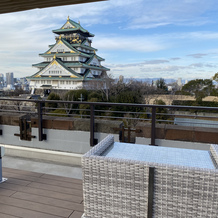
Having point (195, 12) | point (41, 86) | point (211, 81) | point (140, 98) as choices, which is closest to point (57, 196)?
point (140, 98)

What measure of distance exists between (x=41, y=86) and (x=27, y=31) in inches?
374

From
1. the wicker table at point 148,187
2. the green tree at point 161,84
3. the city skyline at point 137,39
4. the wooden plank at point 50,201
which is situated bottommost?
the wooden plank at point 50,201

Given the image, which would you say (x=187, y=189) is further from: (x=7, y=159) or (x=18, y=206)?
(x=7, y=159)

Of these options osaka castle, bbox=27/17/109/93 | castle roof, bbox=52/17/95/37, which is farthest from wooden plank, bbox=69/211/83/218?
castle roof, bbox=52/17/95/37

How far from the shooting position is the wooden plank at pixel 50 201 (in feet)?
5.78

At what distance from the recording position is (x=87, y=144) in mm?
2877

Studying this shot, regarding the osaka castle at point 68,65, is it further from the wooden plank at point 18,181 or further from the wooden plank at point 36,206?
the wooden plank at point 36,206

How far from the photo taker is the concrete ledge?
2.77 meters

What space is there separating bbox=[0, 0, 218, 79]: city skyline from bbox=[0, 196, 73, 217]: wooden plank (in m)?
33.6

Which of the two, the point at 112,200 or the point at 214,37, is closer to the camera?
the point at 112,200

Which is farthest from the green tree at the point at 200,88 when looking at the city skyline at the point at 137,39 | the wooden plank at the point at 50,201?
the wooden plank at the point at 50,201

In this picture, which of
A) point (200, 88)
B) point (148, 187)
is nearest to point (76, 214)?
point (148, 187)

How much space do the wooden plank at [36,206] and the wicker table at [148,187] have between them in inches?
20.7

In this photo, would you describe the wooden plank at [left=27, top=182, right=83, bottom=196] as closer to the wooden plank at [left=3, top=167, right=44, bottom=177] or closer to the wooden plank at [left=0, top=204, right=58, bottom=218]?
the wooden plank at [left=3, top=167, right=44, bottom=177]
